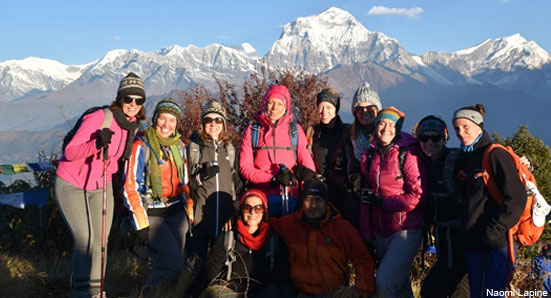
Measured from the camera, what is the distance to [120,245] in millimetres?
7117

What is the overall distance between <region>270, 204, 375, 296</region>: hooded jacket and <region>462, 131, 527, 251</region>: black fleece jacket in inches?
39.7

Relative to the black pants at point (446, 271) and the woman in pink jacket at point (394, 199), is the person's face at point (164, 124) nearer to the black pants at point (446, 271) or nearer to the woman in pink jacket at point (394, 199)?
the woman in pink jacket at point (394, 199)

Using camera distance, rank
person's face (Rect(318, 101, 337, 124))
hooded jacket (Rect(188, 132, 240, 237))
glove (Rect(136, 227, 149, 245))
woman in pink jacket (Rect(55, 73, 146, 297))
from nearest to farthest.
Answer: woman in pink jacket (Rect(55, 73, 146, 297)) → glove (Rect(136, 227, 149, 245)) → hooded jacket (Rect(188, 132, 240, 237)) → person's face (Rect(318, 101, 337, 124))

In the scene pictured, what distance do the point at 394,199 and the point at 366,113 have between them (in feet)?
3.95

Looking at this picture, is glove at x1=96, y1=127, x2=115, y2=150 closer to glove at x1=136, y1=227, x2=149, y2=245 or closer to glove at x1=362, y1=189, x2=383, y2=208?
glove at x1=136, y1=227, x2=149, y2=245

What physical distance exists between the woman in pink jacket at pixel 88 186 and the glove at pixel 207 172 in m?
0.79

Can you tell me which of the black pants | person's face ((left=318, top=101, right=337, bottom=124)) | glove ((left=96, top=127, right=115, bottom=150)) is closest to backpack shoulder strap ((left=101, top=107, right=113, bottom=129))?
glove ((left=96, top=127, right=115, bottom=150))

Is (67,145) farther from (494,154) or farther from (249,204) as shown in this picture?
(494,154)

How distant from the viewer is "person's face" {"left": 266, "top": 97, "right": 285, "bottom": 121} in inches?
191

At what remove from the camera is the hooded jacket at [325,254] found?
4293mm

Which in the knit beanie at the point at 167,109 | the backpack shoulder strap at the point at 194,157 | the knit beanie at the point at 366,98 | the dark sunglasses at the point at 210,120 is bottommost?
the backpack shoulder strap at the point at 194,157

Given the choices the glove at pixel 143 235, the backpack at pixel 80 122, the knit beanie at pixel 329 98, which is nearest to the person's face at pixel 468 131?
the knit beanie at pixel 329 98

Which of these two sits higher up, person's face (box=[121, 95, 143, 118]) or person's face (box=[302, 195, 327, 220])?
person's face (box=[121, 95, 143, 118])

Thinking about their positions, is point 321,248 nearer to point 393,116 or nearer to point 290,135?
point 290,135
